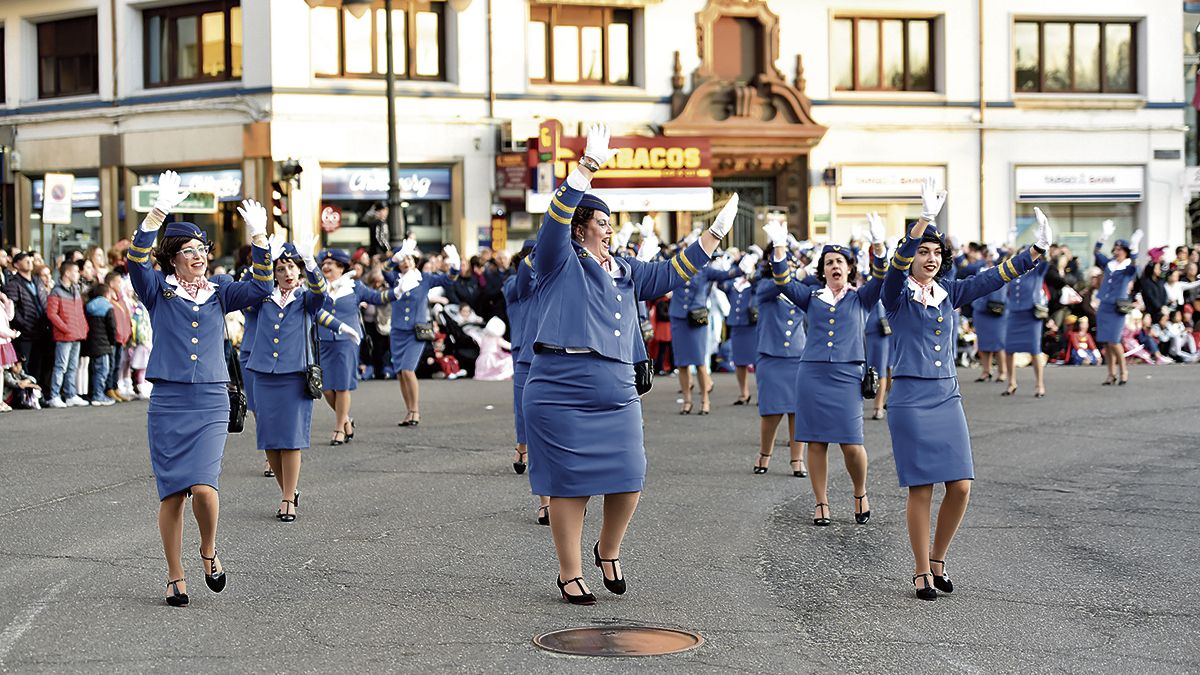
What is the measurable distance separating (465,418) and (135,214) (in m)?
15.8

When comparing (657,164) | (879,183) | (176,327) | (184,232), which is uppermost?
(657,164)

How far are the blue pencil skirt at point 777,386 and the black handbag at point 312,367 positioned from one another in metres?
3.47

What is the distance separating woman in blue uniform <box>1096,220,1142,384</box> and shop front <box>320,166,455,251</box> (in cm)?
A: 1322

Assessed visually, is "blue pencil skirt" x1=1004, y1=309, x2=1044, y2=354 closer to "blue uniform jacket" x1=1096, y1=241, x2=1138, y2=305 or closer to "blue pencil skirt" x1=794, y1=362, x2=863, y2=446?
"blue uniform jacket" x1=1096, y1=241, x2=1138, y2=305

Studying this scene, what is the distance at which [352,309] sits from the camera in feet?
51.7

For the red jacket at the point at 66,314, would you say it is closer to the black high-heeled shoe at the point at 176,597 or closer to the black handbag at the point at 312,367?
the black handbag at the point at 312,367

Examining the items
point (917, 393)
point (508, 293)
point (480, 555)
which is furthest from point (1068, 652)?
point (508, 293)

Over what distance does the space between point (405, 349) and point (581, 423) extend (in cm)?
974

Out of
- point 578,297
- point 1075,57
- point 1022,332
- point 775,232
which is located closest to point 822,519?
point 775,232

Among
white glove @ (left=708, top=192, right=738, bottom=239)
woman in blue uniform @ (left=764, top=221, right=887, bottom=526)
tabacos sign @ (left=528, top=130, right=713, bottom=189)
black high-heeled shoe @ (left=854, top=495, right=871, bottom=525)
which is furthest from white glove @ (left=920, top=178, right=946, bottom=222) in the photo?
tabacos sign @ (left=528, top=130, right=713, bottom=189)

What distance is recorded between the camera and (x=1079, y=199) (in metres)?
36.1

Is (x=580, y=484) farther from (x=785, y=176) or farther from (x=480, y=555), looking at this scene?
(x=785, y=176)

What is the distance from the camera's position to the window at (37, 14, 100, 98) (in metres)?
33.1

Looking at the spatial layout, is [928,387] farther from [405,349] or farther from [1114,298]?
[1114,298]
